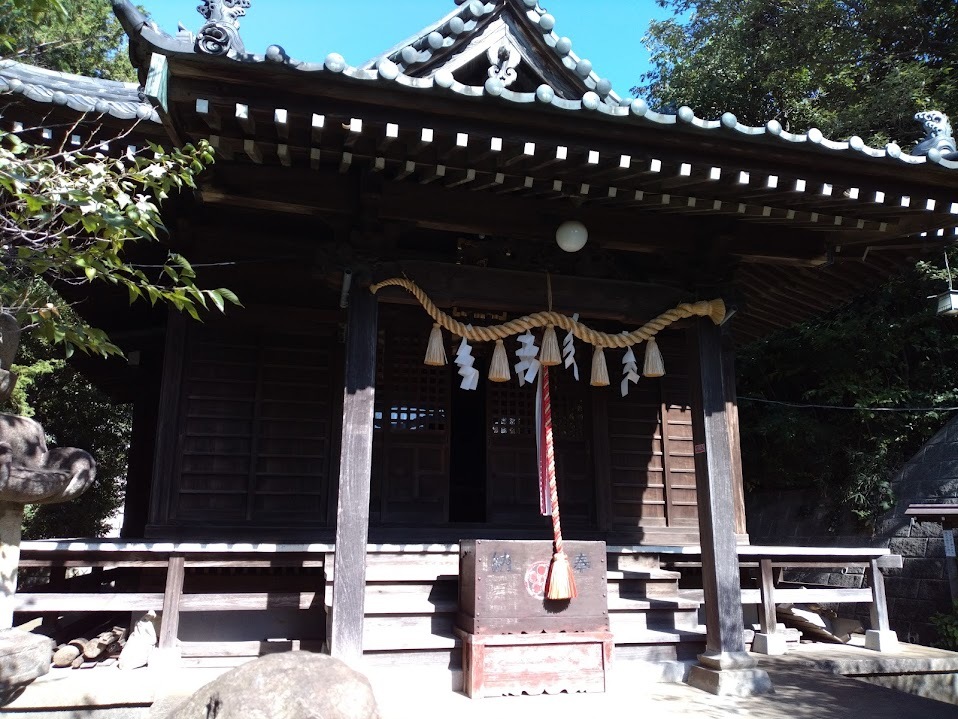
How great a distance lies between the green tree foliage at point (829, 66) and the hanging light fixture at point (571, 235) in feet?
30.0

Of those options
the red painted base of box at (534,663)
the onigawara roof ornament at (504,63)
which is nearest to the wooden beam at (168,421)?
the red painted base of box at (534,663)

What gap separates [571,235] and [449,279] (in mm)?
995

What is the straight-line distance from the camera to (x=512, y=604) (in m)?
4.73

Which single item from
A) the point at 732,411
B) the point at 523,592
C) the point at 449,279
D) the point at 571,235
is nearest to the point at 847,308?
the point at 732,411

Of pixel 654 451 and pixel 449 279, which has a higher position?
pixel 449 279

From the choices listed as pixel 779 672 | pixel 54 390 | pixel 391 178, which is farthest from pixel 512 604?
pixel 54 390

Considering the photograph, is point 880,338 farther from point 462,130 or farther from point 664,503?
point 462,130

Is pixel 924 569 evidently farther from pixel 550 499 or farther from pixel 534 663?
pixel 534 663

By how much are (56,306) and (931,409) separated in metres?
12.9

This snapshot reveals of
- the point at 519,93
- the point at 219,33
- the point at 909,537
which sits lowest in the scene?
the point at 909,537

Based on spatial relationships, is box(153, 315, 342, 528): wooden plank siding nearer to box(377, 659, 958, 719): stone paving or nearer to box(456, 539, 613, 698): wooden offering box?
box(456, 539, 613, 698): wooden offering box

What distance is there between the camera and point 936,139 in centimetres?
495

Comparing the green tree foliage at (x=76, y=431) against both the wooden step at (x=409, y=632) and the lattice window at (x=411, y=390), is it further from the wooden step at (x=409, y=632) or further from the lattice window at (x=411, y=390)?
the wooden step at (x=409, y=632)

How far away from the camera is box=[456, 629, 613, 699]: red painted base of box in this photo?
4.55 meters
